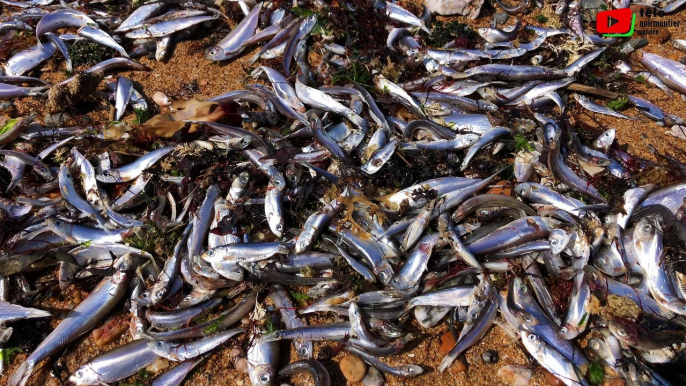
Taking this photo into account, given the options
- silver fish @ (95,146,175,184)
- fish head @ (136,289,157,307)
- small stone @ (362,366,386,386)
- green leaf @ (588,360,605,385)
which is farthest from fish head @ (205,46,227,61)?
green leaf @ (588,360,605,385)

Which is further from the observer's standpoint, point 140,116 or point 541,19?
point 541,19

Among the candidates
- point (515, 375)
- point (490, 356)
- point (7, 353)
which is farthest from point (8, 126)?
point (515, 375)

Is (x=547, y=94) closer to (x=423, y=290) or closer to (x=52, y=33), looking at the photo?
(x=423, y=290)

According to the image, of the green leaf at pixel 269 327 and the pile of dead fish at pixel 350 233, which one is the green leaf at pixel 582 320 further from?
the green leaf at pixel 269 327

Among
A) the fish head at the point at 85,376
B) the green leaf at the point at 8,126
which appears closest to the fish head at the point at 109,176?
the green leaf at the point at 8,126

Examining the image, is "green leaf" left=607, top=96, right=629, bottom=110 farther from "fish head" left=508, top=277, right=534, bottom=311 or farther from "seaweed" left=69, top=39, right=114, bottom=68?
"seaweed" left=69, top=39, right=114, bottom=68

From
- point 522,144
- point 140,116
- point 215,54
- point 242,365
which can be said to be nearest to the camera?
point 242,365

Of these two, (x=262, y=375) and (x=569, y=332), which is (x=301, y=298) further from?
(x=569, y=332)
